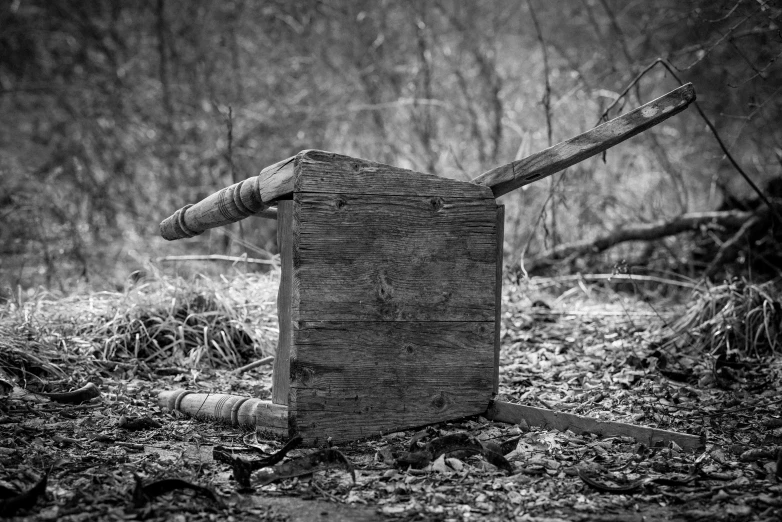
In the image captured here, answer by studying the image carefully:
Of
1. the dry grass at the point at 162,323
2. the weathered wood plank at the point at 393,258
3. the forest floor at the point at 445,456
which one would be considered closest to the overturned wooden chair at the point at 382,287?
the weathered wood plank at the point at 393,258

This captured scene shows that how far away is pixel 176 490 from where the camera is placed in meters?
2.12

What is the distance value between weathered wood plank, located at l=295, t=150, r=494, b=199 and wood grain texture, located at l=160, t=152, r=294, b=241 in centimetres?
7

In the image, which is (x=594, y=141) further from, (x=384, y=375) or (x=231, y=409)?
(x=231, y=409)

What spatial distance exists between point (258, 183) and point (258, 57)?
5.71 metres

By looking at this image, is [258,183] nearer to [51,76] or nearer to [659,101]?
[659,101]

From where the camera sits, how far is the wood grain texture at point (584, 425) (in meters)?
2.57

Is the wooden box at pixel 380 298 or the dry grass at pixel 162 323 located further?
the dry grass at pixel 162 323

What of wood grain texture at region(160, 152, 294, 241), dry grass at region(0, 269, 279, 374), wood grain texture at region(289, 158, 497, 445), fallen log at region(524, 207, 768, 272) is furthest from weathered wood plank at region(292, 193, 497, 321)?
fallen log at region(524, 207, 768, 272)

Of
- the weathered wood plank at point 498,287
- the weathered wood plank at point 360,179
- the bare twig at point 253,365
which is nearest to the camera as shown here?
the weathered wood plank at point 360,179

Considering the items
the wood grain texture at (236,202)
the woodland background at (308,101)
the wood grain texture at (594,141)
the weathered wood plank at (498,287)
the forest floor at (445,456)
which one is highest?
the woodland background at (308,101)

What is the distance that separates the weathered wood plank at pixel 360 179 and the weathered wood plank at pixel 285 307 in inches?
5.1

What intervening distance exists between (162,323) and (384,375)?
1791mm

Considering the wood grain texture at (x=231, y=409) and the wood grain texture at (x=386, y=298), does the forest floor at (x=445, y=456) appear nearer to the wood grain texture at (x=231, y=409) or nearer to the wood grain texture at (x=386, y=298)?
the wood grain texture at (x=231, y=409)

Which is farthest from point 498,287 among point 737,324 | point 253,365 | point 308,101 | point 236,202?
point 308,101
